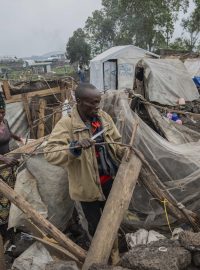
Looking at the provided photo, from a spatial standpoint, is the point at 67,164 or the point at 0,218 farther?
the point at 0,218

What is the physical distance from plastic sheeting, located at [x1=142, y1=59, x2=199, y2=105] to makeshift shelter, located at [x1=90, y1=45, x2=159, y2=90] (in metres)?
5.62

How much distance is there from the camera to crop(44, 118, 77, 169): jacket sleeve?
2648 millimetres

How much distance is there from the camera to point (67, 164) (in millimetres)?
2768

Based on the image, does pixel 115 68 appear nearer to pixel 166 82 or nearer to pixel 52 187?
pixel 166 82

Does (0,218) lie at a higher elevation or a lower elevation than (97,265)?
lower

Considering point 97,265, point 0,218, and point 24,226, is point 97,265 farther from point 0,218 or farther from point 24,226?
point 0,218

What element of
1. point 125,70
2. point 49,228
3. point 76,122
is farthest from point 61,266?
point 125,70

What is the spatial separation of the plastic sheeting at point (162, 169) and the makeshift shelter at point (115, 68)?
15.1m

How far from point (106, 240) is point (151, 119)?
2.58 meters

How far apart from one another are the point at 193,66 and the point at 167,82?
3711mm

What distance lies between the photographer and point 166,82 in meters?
12.2

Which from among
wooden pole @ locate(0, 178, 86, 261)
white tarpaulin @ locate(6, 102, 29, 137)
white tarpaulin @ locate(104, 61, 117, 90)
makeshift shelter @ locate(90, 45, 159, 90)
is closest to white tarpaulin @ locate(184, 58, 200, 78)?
makeshift shelter @ locate(90, 45, 159, 90)

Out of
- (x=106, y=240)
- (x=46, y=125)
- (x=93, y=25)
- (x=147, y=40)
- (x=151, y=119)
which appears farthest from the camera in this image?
(x=93, y=25)

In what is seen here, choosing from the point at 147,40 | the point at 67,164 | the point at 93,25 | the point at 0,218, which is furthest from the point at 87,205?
the point at 93,25
